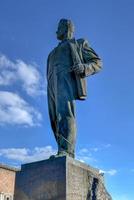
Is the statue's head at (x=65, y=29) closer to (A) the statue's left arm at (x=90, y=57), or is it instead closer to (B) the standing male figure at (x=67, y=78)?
(B) the standing male figure at (x=67, y=78)

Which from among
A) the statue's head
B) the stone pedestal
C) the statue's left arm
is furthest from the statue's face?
the stone pedestal

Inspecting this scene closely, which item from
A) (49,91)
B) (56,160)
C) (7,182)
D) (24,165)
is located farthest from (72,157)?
(7,182)

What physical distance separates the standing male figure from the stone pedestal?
14.5 inches

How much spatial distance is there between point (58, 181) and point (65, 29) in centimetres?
329

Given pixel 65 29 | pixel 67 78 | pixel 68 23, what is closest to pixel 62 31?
pixel 65 29

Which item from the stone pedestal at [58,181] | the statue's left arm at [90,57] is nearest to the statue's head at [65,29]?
the statue's left arm at [90,57]

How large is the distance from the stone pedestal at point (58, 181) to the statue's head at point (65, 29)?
9.03 feet

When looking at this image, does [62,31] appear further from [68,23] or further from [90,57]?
[90,57]

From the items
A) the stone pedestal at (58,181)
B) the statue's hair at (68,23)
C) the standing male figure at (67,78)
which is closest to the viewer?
the stone pedestal at (58,181)

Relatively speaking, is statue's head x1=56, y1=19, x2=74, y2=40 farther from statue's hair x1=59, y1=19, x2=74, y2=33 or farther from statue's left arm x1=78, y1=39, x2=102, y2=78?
statue's left arm x1=78, y1=39, x2=102, y2=78

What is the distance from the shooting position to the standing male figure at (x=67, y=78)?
7.91 meters

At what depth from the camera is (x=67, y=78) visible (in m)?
8.37

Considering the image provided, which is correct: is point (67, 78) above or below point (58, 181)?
above

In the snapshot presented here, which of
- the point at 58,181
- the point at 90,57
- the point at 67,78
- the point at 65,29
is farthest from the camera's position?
the point at 65,29
